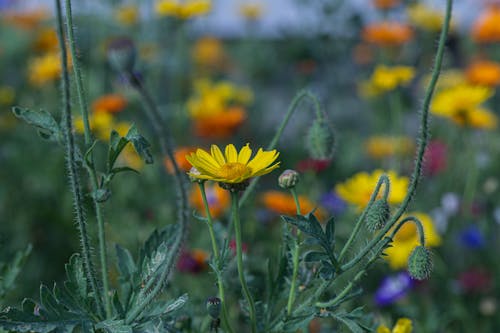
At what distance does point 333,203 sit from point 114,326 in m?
1.82

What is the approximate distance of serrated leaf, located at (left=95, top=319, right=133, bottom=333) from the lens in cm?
121

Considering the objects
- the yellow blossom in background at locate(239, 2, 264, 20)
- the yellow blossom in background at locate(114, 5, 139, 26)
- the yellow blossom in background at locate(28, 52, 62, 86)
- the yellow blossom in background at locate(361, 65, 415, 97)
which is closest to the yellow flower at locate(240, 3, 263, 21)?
the yellow blossom in background at locate(239, 2, 264, 20)

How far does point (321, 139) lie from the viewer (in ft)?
5.43

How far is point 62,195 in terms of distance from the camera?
318cm

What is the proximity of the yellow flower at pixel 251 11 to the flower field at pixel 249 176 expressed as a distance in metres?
0.02

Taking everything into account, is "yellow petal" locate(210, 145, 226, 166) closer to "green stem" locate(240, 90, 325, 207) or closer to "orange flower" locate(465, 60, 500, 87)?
"green stem" locate(240, 90, 325, 207)

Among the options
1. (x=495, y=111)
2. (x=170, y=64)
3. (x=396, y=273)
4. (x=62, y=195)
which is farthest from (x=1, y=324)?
(x=495, y=111)

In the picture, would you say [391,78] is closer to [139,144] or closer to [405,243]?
[405,243]

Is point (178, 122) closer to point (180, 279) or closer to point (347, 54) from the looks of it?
point (180, 279)

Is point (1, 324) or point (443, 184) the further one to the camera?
Answer: point (443, 184)

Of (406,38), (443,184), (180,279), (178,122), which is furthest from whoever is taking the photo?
(406,38)

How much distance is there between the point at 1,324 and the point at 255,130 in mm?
3422

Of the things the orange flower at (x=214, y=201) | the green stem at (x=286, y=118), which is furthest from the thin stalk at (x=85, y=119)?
the orange flower at (x=214, y=201)

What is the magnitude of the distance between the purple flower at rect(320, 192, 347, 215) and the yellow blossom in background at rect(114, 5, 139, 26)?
74.4 inches
